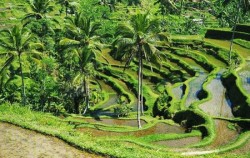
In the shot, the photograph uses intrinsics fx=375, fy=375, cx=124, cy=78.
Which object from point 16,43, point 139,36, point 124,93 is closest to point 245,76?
point 124,93

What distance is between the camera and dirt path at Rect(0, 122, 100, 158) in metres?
15.5

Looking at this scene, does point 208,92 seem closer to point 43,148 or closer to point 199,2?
point 43,148

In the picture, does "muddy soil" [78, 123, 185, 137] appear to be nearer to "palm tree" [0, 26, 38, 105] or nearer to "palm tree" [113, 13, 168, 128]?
"palm tree" [113, 13, 168, 128]

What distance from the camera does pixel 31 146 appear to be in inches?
639

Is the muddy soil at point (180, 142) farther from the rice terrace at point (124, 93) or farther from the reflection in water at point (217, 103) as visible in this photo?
the reflection in water at point (217, 103)

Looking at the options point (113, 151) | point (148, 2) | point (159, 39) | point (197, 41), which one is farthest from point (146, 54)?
point (148, 2)

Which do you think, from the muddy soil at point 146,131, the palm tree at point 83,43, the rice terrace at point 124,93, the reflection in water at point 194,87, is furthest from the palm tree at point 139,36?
the reflection in water at point 194,87

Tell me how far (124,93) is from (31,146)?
105 ft

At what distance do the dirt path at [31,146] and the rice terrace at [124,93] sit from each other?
44mm

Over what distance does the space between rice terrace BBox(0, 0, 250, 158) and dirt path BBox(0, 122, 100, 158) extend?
0.14 ft

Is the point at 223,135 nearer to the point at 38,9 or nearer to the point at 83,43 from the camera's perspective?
the point at 83,43

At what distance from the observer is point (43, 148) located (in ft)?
52.8

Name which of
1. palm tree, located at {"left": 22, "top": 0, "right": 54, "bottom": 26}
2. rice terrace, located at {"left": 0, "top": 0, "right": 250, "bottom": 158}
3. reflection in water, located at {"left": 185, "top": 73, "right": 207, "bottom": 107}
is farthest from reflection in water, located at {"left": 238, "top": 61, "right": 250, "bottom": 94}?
palm tree, located at {"left": 22, "top": 0, "right": 54, "bottom": 26}

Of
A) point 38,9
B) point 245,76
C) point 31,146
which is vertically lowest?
point 245,76
